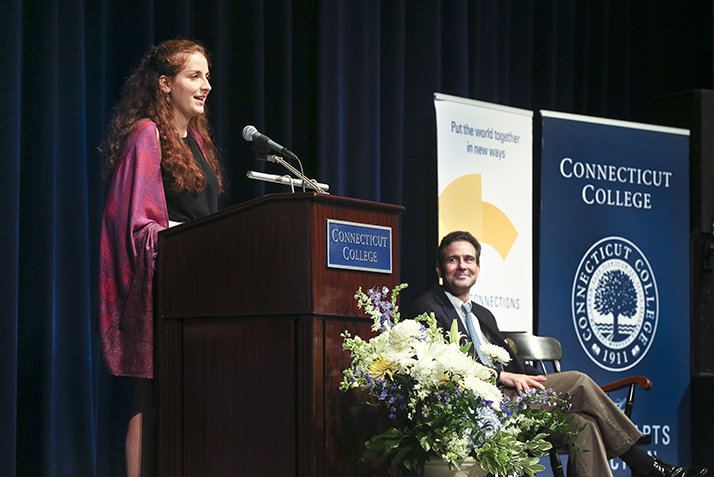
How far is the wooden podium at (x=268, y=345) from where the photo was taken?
2004 mm

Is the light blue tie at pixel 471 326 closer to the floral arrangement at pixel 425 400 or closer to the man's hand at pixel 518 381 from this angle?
the man's hand at pixel 518 381

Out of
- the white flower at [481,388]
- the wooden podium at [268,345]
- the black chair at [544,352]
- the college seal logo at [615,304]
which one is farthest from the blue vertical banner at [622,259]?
the wooden podium at [268,345]

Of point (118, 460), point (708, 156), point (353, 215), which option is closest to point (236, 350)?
point (353, 215)

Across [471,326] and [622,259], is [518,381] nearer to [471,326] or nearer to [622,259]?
[471,326]

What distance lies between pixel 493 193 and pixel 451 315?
1124 millimetres

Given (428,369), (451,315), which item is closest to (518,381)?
(451,315)

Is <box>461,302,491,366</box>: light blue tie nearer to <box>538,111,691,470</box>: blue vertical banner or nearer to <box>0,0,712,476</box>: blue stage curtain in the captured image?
<box>0,0,712,476</box>: blue stage curtain

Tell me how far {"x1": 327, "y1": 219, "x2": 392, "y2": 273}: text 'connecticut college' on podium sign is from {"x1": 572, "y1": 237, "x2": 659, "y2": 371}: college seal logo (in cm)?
297

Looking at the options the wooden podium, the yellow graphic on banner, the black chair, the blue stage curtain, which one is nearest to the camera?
the wooden podium

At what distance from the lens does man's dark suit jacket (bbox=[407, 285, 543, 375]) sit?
3.79 meters

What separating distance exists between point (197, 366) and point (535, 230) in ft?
11.0

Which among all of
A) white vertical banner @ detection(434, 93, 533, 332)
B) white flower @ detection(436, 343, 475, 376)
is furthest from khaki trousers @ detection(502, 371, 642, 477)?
white flower @ detection(436, 343, 475, 376)

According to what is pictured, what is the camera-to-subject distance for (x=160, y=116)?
9.03 feet

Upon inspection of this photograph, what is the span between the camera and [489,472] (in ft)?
7.34
